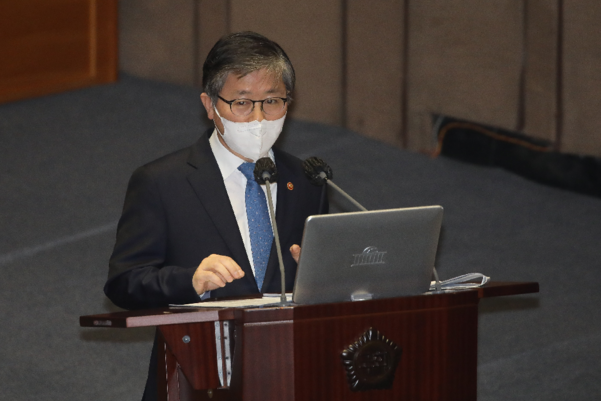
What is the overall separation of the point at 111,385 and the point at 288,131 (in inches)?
118

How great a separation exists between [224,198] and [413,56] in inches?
164

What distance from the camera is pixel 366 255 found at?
5.67 feet

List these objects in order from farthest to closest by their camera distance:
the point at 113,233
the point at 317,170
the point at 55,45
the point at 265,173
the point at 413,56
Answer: the point at 55,45 < the point at 413,56 < the point at 113,233 < the point at 317,170 < the point at 265,173

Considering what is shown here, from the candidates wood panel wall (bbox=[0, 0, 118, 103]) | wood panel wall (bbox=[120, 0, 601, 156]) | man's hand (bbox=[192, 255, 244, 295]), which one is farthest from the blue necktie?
wood panel wall (bbox=[0, 0, 118, 103])

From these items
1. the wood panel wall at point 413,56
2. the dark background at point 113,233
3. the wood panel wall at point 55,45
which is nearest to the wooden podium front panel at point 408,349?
the dark background at point 113,233

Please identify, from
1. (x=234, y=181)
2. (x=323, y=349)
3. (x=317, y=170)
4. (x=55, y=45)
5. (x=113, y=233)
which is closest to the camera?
(x=323, y=349)

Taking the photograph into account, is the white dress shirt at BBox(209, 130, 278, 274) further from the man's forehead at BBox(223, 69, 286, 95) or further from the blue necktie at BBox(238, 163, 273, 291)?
the man's forehead at BBox(223, 69, 286, 95)

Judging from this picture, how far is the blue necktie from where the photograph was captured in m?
2.15

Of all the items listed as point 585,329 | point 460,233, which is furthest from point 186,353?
point 460,233

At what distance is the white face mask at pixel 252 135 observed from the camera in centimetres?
219

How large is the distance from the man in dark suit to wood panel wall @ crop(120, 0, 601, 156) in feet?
11.3

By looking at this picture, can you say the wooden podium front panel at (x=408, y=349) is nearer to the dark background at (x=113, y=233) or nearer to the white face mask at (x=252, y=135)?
the white face mask at (x=252, y=135)

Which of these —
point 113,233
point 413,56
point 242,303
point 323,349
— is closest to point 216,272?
point 242,303

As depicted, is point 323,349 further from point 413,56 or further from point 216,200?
point 413,56
